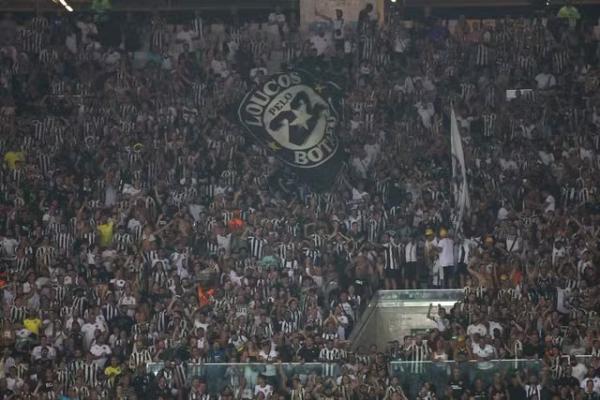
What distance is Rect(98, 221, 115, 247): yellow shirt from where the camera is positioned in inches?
1152

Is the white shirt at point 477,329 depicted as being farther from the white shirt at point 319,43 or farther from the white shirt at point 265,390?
the white shirt at point 319,43

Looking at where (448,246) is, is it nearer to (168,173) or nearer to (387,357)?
(387,357)

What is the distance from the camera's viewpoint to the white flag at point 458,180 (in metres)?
28.5

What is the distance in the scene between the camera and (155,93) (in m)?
32.8

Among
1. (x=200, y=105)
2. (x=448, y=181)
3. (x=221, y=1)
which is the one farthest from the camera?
(x=221, y=1)

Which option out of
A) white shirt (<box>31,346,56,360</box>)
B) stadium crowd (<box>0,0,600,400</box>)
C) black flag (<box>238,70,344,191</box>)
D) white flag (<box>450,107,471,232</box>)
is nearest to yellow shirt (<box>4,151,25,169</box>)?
stadium crowd (<box>0,0,600,400</box>)

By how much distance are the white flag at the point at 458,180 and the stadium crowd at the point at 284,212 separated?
0.30m

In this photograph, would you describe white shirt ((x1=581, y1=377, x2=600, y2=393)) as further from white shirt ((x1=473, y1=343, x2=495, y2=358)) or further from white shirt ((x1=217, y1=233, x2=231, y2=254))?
white shirt ((x1=217, y1=233, x2=231, y2=254))

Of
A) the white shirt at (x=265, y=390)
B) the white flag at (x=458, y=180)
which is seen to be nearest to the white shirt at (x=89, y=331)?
the white shirt at (x=265, y=390)

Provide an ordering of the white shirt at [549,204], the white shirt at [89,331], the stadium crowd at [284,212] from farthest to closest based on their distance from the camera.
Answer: the white shirt at [549,204] < the white shirt at [89,331] < the stadium crowd at [284,212]

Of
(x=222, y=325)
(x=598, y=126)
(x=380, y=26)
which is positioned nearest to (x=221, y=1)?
(x=380, y=26)

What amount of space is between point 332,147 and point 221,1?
756cm

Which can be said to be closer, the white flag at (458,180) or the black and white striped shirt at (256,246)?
the white flag at (458,180)

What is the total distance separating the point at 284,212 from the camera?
2970cm
